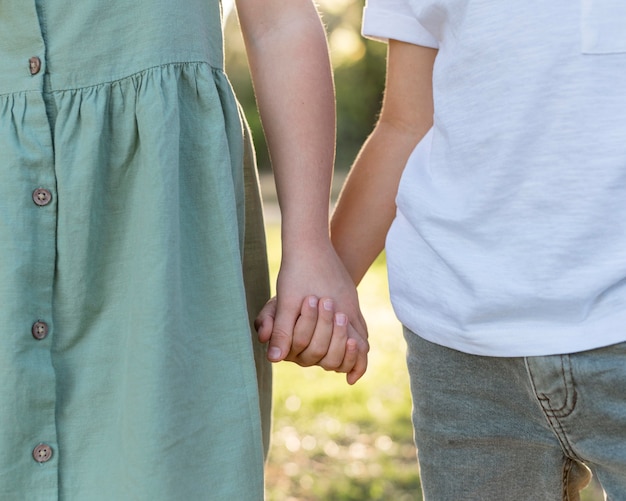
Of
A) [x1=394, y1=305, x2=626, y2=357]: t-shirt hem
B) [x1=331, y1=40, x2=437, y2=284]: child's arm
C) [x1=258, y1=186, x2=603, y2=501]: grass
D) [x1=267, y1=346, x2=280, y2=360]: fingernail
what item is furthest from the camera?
[x1=258, y1=186, x2=603, y2=501]: grass

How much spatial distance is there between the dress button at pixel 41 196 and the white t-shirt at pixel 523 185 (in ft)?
2.03

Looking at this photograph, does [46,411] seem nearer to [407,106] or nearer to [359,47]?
[407,106]

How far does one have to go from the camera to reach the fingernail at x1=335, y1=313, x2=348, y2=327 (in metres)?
1.72

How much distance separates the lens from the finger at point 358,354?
1.75m

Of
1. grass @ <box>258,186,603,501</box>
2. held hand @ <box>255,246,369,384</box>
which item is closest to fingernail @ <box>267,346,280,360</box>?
held hand @ <box>255,246,369,384</box>

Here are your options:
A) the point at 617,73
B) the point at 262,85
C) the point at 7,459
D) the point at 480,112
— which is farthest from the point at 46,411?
the point at 617,73

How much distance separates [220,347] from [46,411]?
11.0 inches

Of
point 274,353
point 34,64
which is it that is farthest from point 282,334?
point 34,64

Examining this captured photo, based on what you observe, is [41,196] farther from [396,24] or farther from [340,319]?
[396,24]

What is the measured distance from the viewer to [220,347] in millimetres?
1539

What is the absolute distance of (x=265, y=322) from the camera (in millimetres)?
1726

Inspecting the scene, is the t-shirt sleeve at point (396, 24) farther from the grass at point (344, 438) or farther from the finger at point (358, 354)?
the grass at point (344, 438)

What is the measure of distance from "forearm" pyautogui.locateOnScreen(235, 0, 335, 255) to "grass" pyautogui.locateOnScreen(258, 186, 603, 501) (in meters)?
2.52

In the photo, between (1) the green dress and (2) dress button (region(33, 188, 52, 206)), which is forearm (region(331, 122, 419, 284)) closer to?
(1) the green dress
